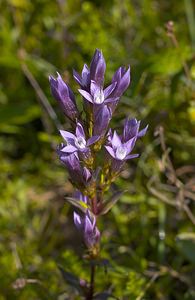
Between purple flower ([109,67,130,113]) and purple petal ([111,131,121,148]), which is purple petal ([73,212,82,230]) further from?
purple flower ([109,67,130,113])

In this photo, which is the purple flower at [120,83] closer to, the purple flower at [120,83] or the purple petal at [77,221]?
the purple flower at [120,83]

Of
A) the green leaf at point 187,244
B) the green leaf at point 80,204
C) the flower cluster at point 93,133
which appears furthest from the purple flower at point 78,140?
the green leaf at point 187,244

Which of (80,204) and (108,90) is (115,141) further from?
(80,204)

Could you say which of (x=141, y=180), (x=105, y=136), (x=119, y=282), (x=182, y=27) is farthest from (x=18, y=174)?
(x=105, y=136)

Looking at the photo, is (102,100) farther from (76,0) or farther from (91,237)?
(76,0)

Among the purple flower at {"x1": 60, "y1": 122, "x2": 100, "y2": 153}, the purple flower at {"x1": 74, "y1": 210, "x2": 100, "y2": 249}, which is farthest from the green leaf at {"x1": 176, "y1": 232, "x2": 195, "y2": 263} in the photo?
the purple flower at {"x1": 60, "y1": 122, "x2": 100, "y2": 153}

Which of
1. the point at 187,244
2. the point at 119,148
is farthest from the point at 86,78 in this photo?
the point at 187,244
